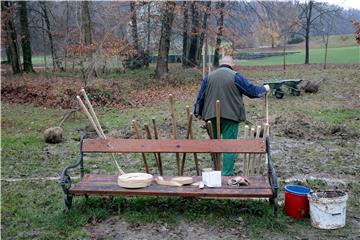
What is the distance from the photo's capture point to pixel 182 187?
5211mm

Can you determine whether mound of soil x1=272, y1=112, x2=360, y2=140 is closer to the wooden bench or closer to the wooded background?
the wooden bench

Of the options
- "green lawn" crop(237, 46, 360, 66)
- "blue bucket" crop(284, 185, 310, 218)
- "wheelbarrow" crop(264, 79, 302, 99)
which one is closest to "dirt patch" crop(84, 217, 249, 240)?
"blue bucket" crop(284, 185, 310, 218)

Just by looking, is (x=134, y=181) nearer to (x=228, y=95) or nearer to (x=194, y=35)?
(x=228, y=95)

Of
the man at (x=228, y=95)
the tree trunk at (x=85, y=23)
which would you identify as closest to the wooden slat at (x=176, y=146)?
the man at (x=228, y=95)

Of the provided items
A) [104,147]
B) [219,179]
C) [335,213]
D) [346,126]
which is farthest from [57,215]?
[346,126]

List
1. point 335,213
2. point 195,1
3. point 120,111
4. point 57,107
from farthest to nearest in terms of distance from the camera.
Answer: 1. point 195,1
2. point 57,107
3. point 120,111
4. point 335,213

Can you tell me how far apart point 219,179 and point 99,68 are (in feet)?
57.3

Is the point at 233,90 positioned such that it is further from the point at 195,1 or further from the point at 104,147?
the point at 195,1

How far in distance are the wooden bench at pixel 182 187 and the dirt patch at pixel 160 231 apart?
358mm

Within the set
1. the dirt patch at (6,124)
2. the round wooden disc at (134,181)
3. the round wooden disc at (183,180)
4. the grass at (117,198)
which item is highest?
the round wooden disc at (134,181)

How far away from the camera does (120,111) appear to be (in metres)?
14.3

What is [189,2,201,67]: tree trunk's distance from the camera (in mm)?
22083

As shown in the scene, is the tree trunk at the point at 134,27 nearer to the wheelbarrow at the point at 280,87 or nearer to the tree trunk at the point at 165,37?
the tree trunk at the point at 165,37

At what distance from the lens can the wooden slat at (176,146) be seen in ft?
17.7
